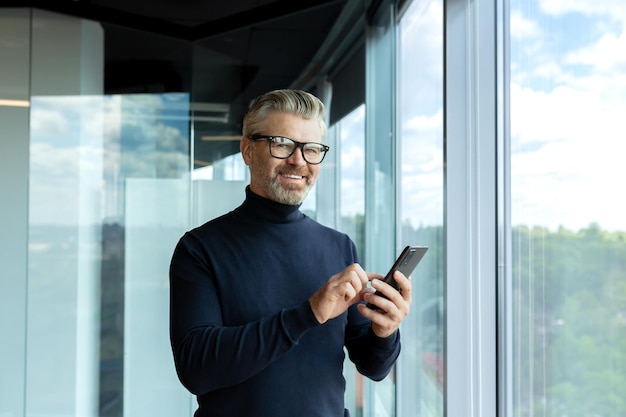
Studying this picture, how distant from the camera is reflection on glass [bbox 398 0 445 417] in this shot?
2.86 meters

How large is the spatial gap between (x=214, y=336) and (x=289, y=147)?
465 mm

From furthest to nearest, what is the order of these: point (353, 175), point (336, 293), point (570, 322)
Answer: point (353, 175) < point (570, 322) < point (336, 293)

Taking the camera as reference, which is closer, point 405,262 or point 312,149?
point 405,262

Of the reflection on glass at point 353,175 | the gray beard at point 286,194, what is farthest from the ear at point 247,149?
the reflection on glass at point 353,175

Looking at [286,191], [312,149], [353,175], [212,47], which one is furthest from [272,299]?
[212,47]

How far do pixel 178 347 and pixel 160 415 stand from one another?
2668mm

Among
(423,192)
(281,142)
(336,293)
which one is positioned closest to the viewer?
(336,293)

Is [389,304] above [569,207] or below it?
below

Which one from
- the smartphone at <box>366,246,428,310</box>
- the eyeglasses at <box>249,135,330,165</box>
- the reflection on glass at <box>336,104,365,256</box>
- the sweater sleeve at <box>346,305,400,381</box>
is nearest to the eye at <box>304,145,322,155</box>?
the eyeglasses at <box>249,135,330,165</box>

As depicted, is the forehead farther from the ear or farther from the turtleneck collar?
the turtleneck collar

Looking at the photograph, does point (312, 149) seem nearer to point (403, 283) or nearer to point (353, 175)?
point (403, 283)

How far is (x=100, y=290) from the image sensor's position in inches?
151

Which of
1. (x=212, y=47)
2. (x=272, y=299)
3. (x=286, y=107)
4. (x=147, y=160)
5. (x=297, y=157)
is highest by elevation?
(x=212, y=47)

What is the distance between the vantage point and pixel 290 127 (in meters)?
1.51
